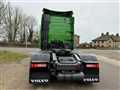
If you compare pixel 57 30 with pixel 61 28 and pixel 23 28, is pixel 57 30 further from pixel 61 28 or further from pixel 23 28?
pixel 23 28

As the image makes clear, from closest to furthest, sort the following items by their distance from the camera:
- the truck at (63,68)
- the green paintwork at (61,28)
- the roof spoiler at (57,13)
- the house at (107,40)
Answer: the truck at (63,68) → the green paintwork at (61,28) → the roof spoiler at (57,13) → the house at (107,40)

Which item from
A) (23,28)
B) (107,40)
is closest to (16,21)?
(23,28)

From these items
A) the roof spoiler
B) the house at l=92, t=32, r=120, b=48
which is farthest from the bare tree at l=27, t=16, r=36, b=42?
the roof spoiler

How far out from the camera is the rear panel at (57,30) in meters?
11.4

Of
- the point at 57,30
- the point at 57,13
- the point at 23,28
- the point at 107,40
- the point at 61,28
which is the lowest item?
the point at 107,40

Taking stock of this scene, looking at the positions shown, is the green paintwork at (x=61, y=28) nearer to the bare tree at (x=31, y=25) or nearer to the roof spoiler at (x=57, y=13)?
the roof spoiler at (x=57, y=13)

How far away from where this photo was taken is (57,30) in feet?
39.0

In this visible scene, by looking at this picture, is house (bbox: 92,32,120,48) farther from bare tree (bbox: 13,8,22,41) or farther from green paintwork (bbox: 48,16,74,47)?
green paintwork (bbox: 48,16,74,47)

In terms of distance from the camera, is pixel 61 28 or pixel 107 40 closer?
pixel 61 28

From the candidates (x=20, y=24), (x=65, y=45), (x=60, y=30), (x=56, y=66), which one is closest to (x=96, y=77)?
(x=56, y=66)

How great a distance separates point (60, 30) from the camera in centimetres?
1188

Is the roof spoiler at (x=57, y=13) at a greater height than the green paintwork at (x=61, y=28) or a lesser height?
greater

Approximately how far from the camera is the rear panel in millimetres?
11375

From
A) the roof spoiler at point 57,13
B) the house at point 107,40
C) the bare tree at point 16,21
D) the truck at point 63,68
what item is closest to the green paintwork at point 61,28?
the roof spoiler at point 57,13
